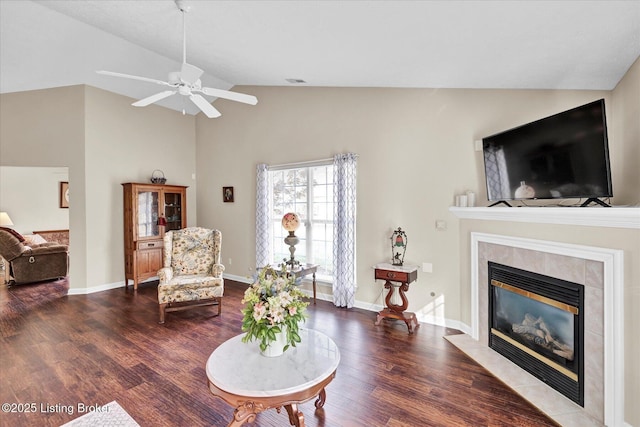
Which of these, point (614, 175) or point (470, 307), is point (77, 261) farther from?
point (614, 175)

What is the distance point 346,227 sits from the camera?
4008mm

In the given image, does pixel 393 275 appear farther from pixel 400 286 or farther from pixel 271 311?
pixel 271 311

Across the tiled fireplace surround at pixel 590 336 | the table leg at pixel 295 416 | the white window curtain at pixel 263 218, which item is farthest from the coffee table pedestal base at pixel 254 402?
the white window curtain at pixel 263 218

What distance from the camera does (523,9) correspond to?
72.3 inches

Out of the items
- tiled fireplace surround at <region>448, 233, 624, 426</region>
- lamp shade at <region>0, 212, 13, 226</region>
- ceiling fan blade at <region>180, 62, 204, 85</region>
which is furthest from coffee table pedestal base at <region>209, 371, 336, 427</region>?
lamp shade at <region>0, 212, 13, 226</region>

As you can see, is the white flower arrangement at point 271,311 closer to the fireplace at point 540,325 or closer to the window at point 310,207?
the fireplace at point 540,325

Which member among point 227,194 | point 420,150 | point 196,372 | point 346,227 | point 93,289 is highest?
point 420,150

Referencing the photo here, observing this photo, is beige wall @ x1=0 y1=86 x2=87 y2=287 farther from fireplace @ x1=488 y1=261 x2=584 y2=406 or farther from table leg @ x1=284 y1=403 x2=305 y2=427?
fireplace @ x1=488 y1=261 x2=584 y2=406

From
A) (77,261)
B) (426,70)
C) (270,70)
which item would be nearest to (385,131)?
(426,70)

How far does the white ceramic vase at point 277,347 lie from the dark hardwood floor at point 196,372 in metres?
0.51

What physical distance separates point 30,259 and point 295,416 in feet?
20.0

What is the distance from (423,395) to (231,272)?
13.9 feet

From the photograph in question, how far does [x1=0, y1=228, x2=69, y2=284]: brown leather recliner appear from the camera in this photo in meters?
5.13

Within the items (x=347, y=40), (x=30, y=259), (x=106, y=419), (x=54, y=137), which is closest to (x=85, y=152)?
(x=54, y=137)
